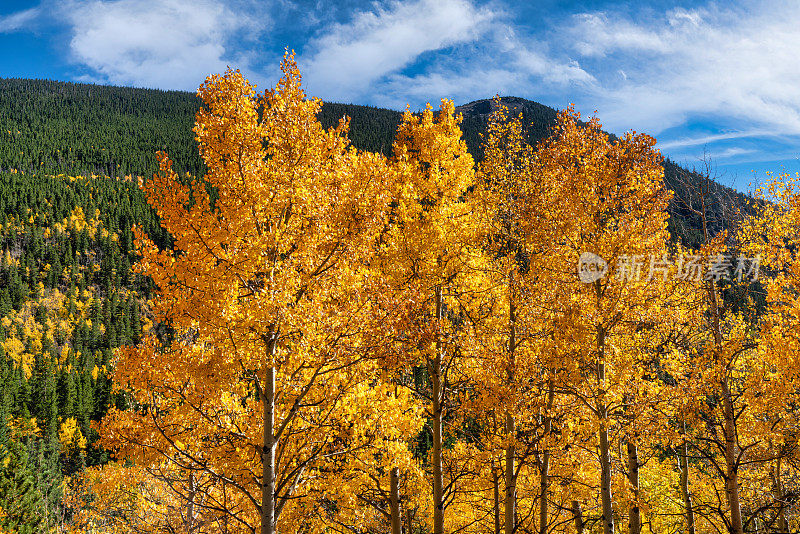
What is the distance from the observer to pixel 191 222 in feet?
20.5

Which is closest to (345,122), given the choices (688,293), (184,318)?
(184,318)

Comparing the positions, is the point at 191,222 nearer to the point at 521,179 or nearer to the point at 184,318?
the point at 184,318

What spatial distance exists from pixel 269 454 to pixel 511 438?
5359 millimetres

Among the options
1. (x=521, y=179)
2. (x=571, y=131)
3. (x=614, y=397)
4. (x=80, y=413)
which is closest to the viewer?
(x=614, y=397)

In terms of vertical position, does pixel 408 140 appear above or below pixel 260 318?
above

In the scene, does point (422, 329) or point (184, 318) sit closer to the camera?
point (184, 318)

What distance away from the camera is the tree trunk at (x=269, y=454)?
6066mm

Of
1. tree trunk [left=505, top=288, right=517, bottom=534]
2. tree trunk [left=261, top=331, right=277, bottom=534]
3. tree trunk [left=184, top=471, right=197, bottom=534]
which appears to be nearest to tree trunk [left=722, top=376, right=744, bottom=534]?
tree trunk [left=505, top=288, right=517, bottom=534]

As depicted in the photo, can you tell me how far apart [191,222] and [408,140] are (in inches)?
248

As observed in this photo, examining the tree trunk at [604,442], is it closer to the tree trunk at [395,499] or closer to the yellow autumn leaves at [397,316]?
the yellow autumn leaves at [397,316]

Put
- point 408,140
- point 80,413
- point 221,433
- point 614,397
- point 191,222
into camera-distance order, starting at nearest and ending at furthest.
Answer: point 191,222
point 221,433
point 614,397
point 408,140
point 80,413

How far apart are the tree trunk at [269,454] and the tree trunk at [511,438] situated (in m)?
5.02

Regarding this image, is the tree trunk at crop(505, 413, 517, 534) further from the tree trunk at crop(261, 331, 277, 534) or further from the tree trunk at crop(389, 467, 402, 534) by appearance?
the tree trunk at crop(261, 331, 277, 534)

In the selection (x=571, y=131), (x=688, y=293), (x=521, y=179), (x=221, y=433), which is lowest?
(x=221, y=433)
